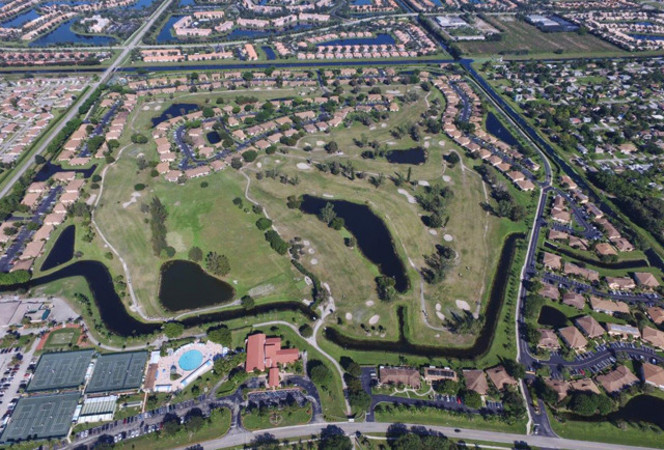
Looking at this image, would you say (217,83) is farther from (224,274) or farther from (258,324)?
(258,324)

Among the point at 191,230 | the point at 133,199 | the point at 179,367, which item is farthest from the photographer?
the point at 133,199

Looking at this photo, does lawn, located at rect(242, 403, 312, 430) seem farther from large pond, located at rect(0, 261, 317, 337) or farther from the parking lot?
the parking lot

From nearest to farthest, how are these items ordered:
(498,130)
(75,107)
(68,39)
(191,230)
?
1. (191,230)
2. (498,130)
3. (75,107)
4. (68,39)

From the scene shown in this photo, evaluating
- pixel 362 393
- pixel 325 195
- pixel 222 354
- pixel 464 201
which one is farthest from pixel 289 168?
pixel 362 393

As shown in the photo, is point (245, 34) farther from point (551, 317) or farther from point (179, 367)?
point (551, 317)

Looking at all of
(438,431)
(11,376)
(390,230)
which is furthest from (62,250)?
(438,431)

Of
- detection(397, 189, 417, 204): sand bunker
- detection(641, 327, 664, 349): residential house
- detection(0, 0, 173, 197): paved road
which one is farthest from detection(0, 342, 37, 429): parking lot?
detection(641, 327, 664, 349): residential house
